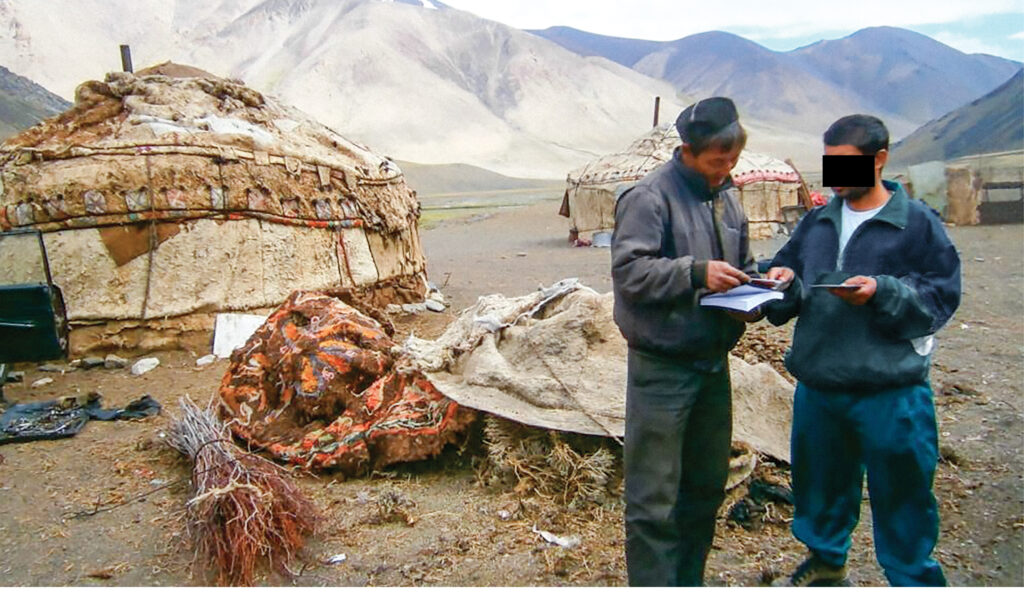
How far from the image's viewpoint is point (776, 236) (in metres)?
12.3

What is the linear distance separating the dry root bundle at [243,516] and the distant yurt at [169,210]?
2986 mm

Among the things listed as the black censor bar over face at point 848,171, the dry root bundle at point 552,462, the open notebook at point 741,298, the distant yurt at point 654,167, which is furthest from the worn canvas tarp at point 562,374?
the distant yurt at point 654,167

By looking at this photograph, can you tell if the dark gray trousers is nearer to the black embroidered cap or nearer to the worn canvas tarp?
the black embroidered cap

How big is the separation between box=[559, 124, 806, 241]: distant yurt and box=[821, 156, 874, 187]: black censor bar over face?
400 inches

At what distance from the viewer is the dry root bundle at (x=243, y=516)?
242cm

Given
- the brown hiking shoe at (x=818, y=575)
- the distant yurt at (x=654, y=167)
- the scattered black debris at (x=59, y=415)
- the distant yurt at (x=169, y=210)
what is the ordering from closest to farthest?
1. the brown hiking shoe at (x=818, y=575)
2. the scattered black debris at (x=59, y=415)
3. the distant yurt at (x=169, y=210)
4. the distant yurt at (x=654, y=167)

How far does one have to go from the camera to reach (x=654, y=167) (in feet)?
41.2

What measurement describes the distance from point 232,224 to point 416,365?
2.91 meters

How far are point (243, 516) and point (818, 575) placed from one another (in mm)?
1841

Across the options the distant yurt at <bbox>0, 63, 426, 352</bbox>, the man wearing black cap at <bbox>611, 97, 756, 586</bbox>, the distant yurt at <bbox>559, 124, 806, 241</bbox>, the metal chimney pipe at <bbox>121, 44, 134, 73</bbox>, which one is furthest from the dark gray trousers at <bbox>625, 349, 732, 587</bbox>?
the distant yurt at <bbox>559, 124, 806, 241</bbox>

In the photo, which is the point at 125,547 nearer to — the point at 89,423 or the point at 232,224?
the point at 89,423

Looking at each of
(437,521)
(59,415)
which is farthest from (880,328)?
(59,415)

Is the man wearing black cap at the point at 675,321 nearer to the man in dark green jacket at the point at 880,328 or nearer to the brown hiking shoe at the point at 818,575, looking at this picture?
the man in dark green jacket at the point at 880,328

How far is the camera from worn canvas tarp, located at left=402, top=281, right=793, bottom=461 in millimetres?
2947
